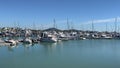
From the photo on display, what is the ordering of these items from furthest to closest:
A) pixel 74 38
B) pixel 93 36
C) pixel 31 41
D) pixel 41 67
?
pixel 93 36, pixel 74 38, pixel 31 41, pixel 41 67

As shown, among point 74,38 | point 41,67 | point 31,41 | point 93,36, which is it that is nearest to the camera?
point 41,67

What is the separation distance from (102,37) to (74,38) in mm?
16988

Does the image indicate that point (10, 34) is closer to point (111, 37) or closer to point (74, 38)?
point (74, 38)

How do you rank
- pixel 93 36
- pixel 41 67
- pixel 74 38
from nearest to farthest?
1. pixel 41 67
2. pixel 74 38
3. pixel 93 36

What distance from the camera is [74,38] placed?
292ft

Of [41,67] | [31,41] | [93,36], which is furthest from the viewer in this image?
[93,36]

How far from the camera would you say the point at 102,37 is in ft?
322

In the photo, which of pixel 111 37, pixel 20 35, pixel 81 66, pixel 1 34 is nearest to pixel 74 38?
pixel 111 37

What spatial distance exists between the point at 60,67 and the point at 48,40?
140ft

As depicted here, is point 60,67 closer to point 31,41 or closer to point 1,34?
point 31,41

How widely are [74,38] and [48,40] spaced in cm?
2415

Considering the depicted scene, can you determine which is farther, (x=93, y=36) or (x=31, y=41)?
(x=93, y=36)

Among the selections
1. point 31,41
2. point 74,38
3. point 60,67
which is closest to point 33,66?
point 60,67

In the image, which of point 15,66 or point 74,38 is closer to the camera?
point 15,66
